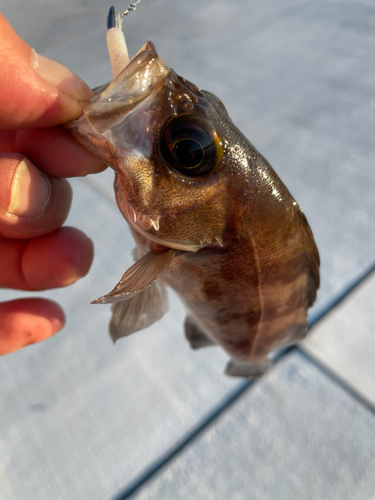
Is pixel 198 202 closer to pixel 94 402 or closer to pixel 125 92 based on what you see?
Answer: pixel 125 92

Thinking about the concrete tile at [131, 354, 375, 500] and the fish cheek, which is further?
the concrete tile at [131, 354, 375, 500]

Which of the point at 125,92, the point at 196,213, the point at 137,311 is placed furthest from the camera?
the point at 137,311

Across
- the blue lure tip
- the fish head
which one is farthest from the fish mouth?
the blue lure tip

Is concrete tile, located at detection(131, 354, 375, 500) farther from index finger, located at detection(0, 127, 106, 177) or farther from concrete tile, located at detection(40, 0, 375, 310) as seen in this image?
index finger, located at detection(0, 127, 106, 177)

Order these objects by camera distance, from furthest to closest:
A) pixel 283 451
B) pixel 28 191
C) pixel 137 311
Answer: pixel 283 451 < pixel 137 311 < pixel 28 191

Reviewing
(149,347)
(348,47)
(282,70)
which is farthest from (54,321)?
(348,47)

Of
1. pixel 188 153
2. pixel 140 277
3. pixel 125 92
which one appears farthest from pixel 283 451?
pixel 125 92
